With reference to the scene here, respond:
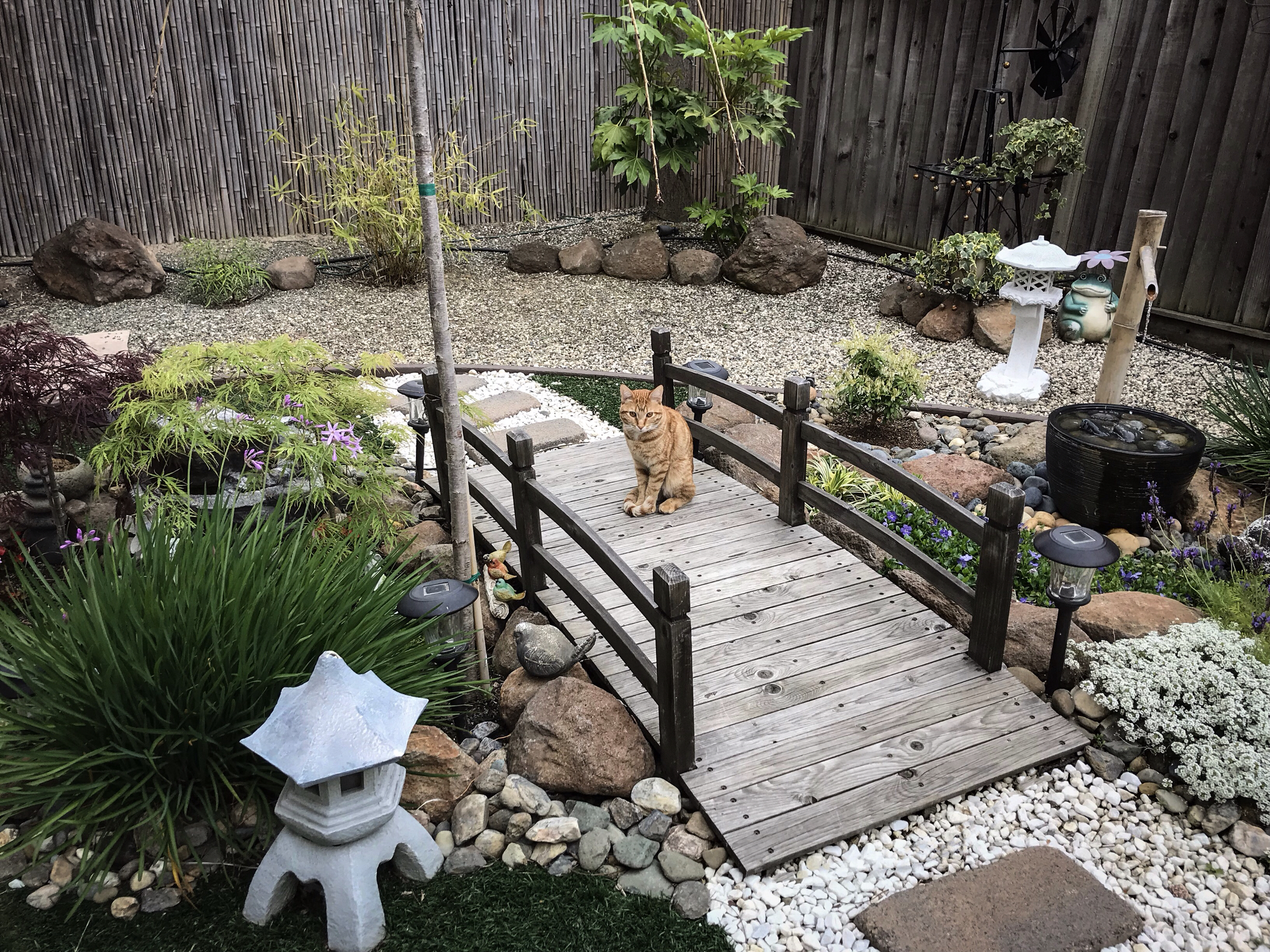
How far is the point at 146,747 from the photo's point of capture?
250 centimetres

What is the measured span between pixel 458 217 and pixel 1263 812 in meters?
9.14

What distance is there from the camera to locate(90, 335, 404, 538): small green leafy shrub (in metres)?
3.61

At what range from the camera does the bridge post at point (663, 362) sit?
15.8 feet

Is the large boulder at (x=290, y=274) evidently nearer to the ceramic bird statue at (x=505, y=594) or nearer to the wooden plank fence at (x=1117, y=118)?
the ceramic bird statue at (x=505, y=594)

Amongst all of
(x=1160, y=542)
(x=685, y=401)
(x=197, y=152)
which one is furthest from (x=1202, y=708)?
(x=197, y=152)

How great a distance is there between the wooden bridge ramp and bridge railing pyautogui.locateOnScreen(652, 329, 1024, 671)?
0.59 feet

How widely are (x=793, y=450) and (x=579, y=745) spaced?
178cm

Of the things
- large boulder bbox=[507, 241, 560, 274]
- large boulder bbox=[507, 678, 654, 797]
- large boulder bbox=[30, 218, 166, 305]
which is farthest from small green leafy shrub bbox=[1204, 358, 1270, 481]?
large boulder bbox=[30, 218, 166, 305]

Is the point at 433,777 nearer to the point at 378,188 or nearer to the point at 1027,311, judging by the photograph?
the point at 1027,311

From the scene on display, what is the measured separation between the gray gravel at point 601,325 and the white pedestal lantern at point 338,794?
15.2 feet

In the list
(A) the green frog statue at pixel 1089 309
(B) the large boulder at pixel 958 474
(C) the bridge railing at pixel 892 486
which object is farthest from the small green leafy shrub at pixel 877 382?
(A) the green frog statue at pixel 1089 309

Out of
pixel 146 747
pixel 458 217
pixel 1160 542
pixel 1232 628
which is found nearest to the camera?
pixel 146 747

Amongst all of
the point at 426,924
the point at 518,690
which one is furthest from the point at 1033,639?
the point at 426,924

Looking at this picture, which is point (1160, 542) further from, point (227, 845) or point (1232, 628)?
point (227, 845)
